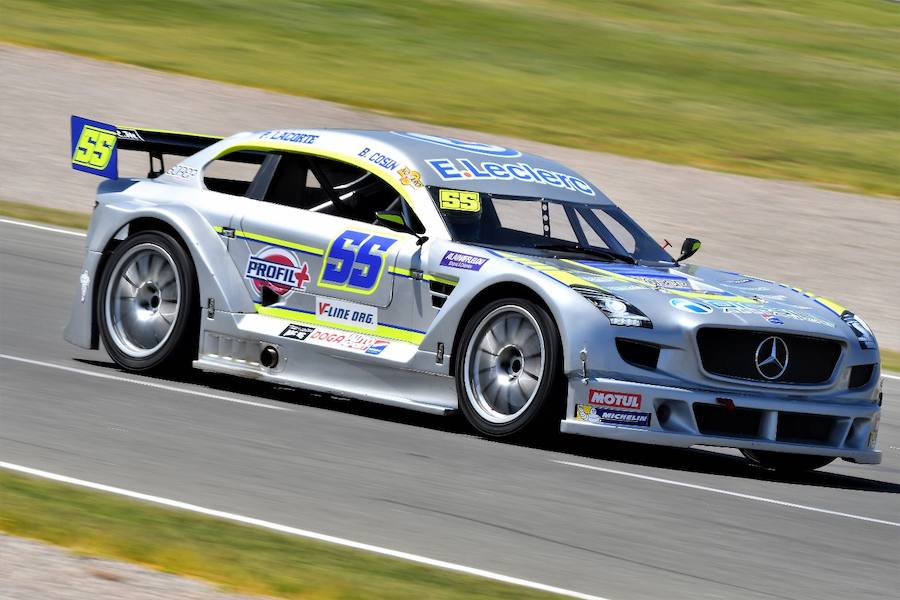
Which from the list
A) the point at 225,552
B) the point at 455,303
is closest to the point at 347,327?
the point at 455,303

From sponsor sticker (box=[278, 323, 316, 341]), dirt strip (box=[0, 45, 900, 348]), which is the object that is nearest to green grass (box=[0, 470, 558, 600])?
sponsor sticker (box=[278, 323, 316, 341])

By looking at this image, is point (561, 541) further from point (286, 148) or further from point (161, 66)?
point (161, 66)

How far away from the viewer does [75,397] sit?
28.0 feet

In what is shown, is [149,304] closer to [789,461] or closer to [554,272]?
[554,272]

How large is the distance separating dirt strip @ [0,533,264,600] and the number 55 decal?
3.63m

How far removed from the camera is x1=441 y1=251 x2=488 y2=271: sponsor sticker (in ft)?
27.4

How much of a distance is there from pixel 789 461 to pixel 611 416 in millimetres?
1479

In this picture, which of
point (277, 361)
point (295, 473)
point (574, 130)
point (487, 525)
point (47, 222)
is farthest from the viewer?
point (574, 130)

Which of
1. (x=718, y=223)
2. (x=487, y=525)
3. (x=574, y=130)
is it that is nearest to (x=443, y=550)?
(x=487, y=525)

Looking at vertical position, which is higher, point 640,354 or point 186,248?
point 186,248

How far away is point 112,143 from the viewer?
1015cm

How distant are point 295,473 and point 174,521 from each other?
117 cm

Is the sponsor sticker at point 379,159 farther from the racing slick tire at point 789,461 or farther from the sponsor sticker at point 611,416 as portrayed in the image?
the racing slick tire at point 789,461

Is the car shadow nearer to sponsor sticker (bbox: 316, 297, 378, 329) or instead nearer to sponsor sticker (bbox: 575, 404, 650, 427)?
sponsor sticker (bbox: 575, 404, 650, 427)
